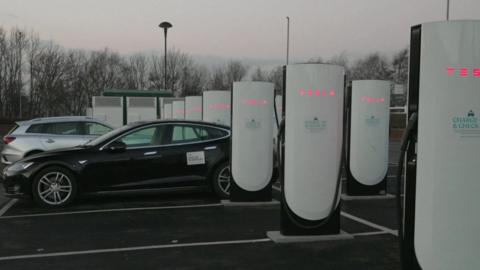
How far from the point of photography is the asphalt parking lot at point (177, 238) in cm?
521

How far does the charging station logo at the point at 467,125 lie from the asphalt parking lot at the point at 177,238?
2.02 metres

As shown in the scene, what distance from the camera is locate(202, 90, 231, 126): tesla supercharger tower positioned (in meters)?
13.8

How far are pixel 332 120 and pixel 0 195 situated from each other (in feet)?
23.9

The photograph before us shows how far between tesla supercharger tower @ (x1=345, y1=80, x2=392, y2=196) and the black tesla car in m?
2.42

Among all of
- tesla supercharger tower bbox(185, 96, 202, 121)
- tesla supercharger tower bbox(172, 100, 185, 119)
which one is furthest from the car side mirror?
tesla supercharger tower bbox(172, 100, 185, 119)

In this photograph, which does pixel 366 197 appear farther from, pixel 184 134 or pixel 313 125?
pixel 313 125

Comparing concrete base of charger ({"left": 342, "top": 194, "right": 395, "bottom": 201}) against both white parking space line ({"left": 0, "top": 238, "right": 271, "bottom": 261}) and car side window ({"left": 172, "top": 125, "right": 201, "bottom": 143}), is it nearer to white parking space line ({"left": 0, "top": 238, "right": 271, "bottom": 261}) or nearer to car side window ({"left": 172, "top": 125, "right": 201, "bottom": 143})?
car side window ({"left": 172, "top": 125, "right": 201, "bottom": 143})

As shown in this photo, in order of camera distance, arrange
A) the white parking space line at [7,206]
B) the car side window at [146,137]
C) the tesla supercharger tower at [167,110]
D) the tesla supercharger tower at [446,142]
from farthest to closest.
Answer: the tesla supercharger tower at [167,110]
the car side window at [146,137]
the white parking space line at [7,206]
the tesla supercharger tower at [446,142]

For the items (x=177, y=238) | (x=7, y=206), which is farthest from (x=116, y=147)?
(x=177, y=238)

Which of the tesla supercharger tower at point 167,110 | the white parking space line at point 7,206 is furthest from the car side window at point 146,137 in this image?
the tesla supercharger tower at point 167,110

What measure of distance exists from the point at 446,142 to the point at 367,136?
5859 millimetres

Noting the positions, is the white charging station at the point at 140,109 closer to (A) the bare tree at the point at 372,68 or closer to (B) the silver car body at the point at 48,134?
(B) the silver car body at the point at 48,134

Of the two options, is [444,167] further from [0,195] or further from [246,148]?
[0,195]

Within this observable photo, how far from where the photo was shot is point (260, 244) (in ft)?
19.4
